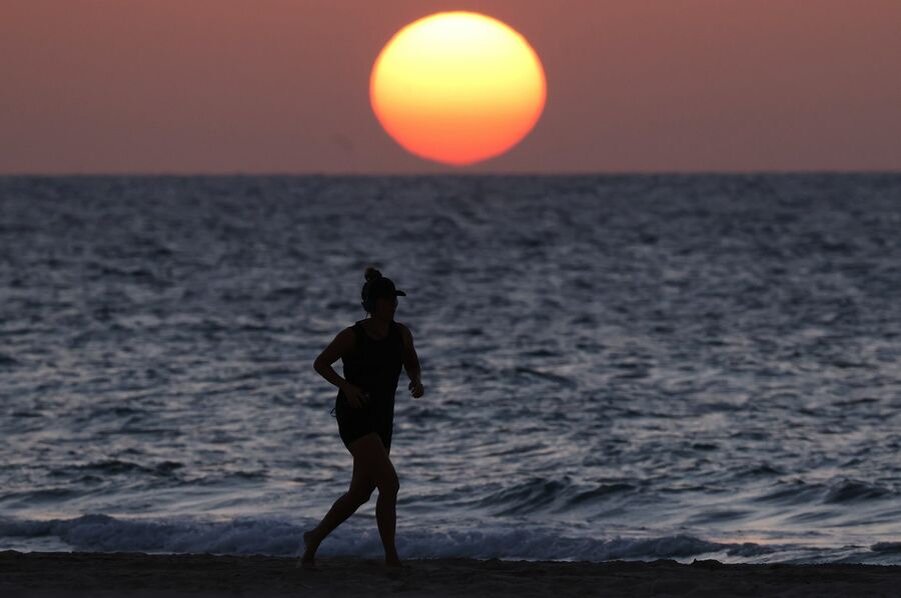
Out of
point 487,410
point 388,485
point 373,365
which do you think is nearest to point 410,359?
point 373,365

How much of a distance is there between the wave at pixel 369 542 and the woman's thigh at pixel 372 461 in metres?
3.22

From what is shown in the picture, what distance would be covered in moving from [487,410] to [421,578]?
11.3m

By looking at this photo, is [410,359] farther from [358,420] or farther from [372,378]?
[358,420]

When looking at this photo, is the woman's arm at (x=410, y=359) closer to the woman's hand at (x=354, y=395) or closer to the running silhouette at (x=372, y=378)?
the running silhouette at (x=372, y=378)

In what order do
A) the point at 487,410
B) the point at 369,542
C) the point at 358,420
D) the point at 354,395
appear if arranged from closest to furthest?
the point at 354,395, the point at 358,420, the point at 369,542, the point at 487,410

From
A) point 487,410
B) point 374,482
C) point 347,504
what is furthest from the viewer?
point 487,410

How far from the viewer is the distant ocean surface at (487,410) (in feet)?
43.4

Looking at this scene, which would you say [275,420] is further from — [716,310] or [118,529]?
[716,310]

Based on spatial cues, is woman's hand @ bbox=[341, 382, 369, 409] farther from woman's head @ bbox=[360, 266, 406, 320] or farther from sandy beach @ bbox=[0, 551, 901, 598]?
sandy beach @ bbox=[0, 551, 901, 598]

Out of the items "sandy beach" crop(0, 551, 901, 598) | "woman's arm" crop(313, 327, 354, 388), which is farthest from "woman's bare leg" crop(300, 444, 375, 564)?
"woman's arm" crop(313, 327, 354, 388)

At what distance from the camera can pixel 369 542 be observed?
41.0 ft

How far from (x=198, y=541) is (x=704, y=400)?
10.1 meters

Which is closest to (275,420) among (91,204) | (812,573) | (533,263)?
(812,573)

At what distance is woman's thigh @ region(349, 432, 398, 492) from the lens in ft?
29.8
